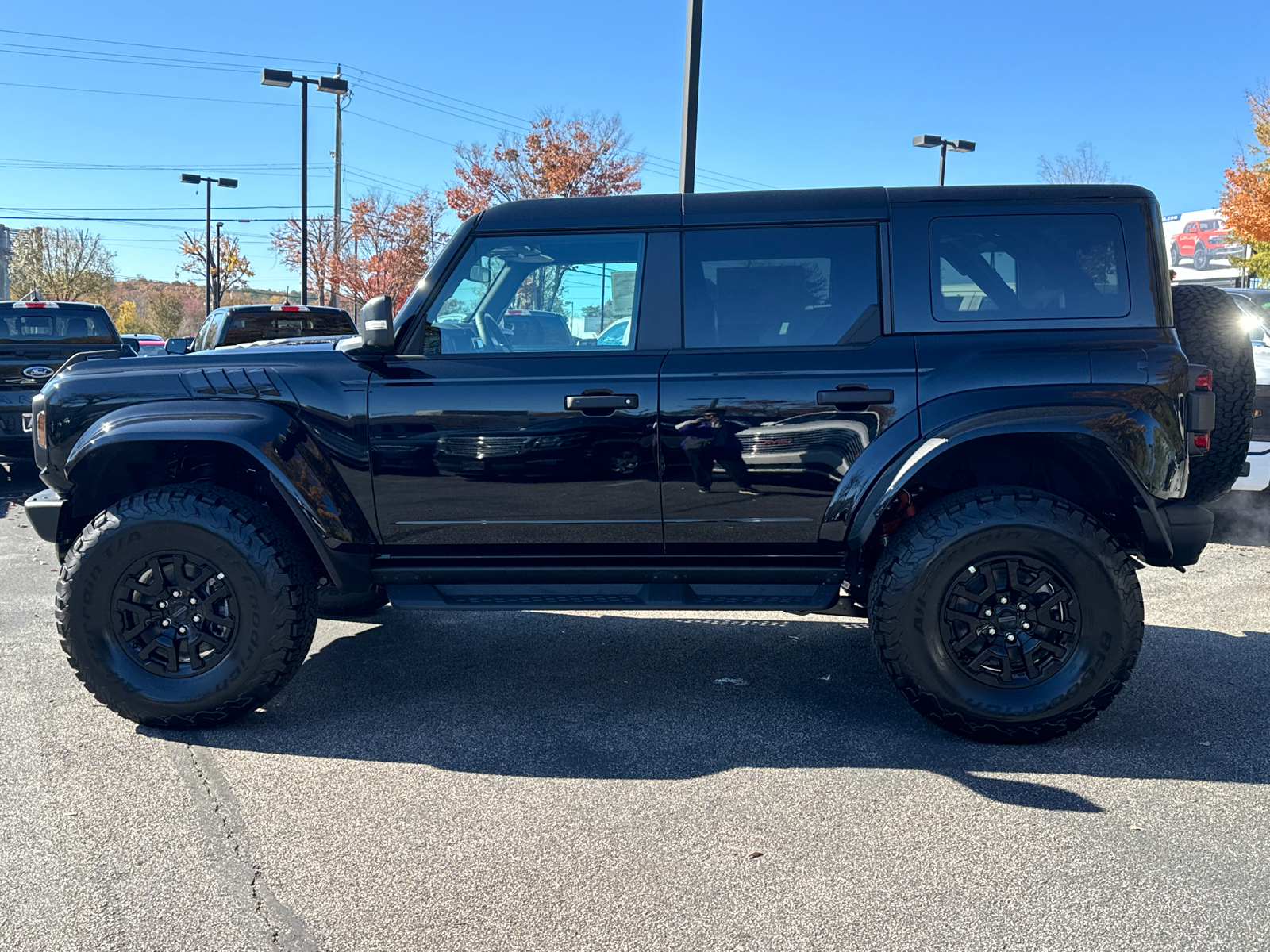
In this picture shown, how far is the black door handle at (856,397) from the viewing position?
393 cm

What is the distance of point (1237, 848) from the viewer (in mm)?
3135

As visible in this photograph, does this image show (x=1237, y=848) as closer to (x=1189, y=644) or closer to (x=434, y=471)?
(x=1189, y=644)

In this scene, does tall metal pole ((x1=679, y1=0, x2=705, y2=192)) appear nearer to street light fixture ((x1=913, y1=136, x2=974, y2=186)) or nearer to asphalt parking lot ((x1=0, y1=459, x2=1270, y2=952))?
asphalt parking lot ((x1=0, y1=459, x2=1270, y2=952))

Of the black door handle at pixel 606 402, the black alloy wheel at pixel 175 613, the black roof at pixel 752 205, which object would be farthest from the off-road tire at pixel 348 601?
the black roof at pixel 752 205

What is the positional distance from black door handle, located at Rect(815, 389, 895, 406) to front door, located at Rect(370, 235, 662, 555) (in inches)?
25.2

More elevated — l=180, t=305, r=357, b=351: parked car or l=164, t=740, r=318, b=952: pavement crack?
l=180, t=305, r=357, b=351: parked car

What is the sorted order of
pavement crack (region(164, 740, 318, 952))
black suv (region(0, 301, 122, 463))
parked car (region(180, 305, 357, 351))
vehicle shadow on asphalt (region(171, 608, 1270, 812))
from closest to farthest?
pavement crack (region(164, 740, 318, 952))
vehicle shadow on asphalt (region(171, 608, 1270, 812))
black suv (region(0, 301, 122, 463))
parked car (region(180, 305, 357, 351))

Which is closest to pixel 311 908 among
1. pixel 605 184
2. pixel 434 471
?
pixel 434 471

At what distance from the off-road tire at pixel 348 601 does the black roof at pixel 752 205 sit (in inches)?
72.9

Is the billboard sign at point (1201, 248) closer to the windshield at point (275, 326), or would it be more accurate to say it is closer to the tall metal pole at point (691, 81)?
the tall metal pole at point (691, 81)

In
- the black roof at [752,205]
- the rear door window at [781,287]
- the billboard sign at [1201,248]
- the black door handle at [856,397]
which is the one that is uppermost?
the billboard sign at [1201,248]

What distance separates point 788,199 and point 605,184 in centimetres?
3002

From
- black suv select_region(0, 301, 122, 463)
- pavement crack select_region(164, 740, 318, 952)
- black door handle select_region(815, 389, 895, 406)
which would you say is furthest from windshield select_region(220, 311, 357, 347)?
black door handle select_region(815, 389, 895, 406)

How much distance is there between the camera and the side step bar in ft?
13.4
